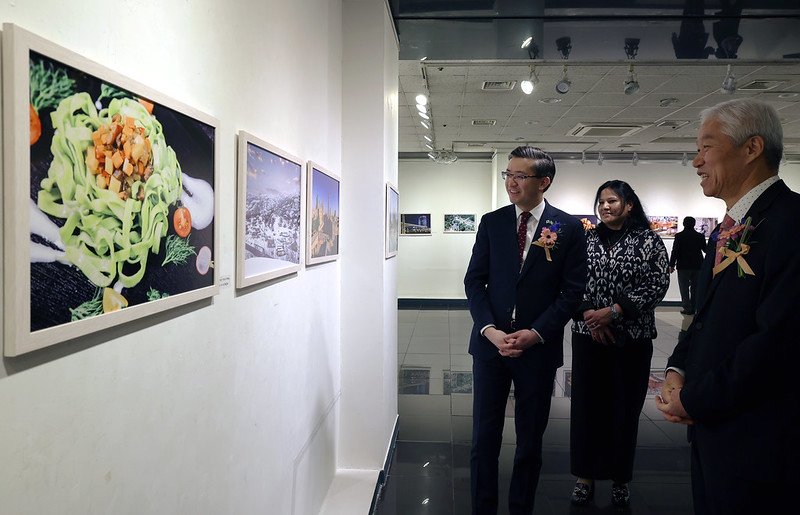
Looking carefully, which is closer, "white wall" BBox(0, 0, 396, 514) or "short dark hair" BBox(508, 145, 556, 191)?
"white wall" BBox(0, 0, 396, 514)

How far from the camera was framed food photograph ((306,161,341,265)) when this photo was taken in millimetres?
2564

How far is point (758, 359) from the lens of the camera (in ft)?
4.71

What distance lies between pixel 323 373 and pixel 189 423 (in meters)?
1.59

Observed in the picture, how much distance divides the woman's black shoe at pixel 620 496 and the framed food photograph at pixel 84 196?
120 inches

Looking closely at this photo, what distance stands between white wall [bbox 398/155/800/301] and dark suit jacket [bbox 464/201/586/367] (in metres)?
9.76

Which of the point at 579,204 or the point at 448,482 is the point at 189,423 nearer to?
the point at 448,482

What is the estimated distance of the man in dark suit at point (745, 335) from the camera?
1436 millimetres

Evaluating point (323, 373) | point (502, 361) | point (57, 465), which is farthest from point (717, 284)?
point (323, 373)

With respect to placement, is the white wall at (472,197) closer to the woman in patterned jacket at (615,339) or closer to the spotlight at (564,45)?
the spotlight at (564,45)

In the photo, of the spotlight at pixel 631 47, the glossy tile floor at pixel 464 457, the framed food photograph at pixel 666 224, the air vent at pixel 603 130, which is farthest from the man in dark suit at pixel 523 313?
the framed food photograph at pixel 666 224

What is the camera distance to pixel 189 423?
4.62ft

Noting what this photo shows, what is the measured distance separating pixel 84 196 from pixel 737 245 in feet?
5.80

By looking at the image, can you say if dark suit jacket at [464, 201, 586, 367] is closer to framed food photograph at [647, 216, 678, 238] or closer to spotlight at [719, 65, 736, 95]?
spotlight at [719, 65, 736, 95]

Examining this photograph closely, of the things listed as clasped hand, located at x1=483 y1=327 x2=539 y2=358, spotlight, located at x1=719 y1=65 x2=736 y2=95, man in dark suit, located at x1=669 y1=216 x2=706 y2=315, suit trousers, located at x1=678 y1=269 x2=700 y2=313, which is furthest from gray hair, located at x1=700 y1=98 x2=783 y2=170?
suit trousers, located at x1=678 y1=269 x2=700 y2=313
